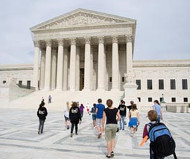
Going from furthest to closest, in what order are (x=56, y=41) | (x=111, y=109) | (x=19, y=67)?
(x=19, y=67)
(x=56, y=41)
(x=111, y=109)

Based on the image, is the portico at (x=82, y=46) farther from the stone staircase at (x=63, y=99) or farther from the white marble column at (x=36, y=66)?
the stone staircase at (x=63, y=99)

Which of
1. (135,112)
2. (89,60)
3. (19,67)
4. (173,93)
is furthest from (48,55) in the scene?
(135,112)

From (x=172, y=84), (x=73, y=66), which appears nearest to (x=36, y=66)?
(x=73, y=66)

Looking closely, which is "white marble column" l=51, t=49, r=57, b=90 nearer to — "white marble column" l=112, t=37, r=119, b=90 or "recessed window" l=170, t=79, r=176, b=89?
"white marble column" l=112, t=37, r=119, b=90

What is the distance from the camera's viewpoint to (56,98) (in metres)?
32.8

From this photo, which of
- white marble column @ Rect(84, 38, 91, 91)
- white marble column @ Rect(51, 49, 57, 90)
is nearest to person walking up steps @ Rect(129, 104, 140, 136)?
white marble column @ Rect(84, 38, 91, 91)

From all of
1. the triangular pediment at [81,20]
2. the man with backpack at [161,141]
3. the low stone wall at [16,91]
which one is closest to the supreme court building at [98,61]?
the triangular pediment at [81,20]

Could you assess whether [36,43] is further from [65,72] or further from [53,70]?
[65,72]

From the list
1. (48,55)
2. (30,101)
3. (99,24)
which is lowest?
(30,101)

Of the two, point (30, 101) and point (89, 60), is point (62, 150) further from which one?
point (89, 60)

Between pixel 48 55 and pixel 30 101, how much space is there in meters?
12.4

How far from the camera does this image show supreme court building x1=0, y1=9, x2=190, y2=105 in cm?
3753

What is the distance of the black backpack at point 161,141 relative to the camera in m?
3.15

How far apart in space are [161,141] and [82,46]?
43146mm
